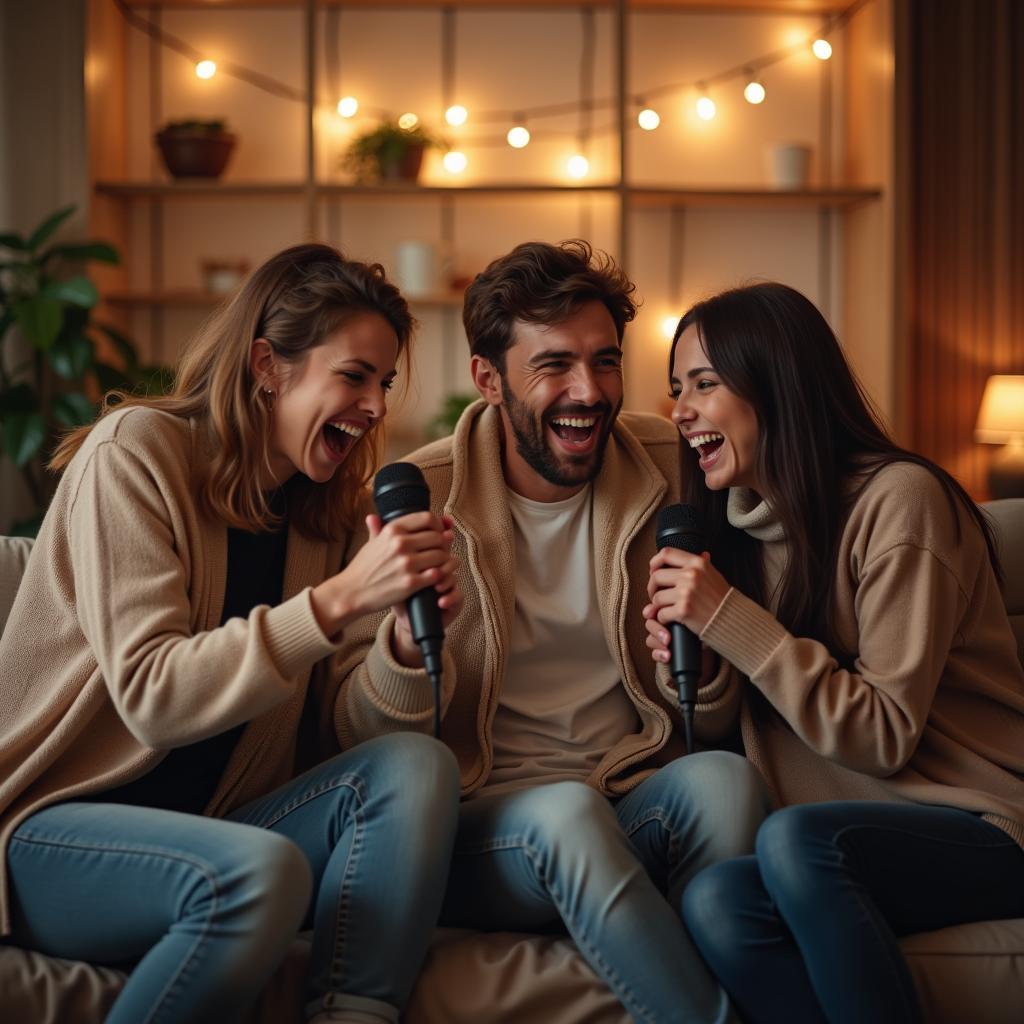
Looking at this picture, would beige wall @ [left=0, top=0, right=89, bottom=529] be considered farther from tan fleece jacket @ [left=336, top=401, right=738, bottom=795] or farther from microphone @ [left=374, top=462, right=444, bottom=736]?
microphone @ [left=374, top=462, right=444, bottom=736]

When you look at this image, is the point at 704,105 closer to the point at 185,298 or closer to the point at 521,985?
the point at 185,298

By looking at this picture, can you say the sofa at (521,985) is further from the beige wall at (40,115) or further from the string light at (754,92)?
the string light at (754,92)

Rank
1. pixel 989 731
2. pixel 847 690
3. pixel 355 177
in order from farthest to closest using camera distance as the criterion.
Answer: pixel 355 177, pixel 989 731, pixel 847 690

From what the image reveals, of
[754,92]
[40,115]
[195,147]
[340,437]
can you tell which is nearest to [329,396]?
[340,437]

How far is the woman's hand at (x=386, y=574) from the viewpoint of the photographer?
1524mm

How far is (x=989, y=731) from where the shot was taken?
1.74 meters

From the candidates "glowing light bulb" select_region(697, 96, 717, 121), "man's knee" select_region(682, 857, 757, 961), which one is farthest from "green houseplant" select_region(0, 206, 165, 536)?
"man's knee" select_region(682, 857, 757, 961)

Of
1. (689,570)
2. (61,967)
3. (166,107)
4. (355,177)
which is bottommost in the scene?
(61,967)

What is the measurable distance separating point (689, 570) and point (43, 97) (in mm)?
3236

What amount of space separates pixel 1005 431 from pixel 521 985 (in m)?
3.17

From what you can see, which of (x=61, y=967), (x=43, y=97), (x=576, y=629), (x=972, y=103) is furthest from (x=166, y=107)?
(x=61, y=967)

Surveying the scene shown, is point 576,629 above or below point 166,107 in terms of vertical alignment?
below

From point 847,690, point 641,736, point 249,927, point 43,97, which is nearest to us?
point 249,927

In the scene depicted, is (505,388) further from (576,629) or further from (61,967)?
(61,967)
